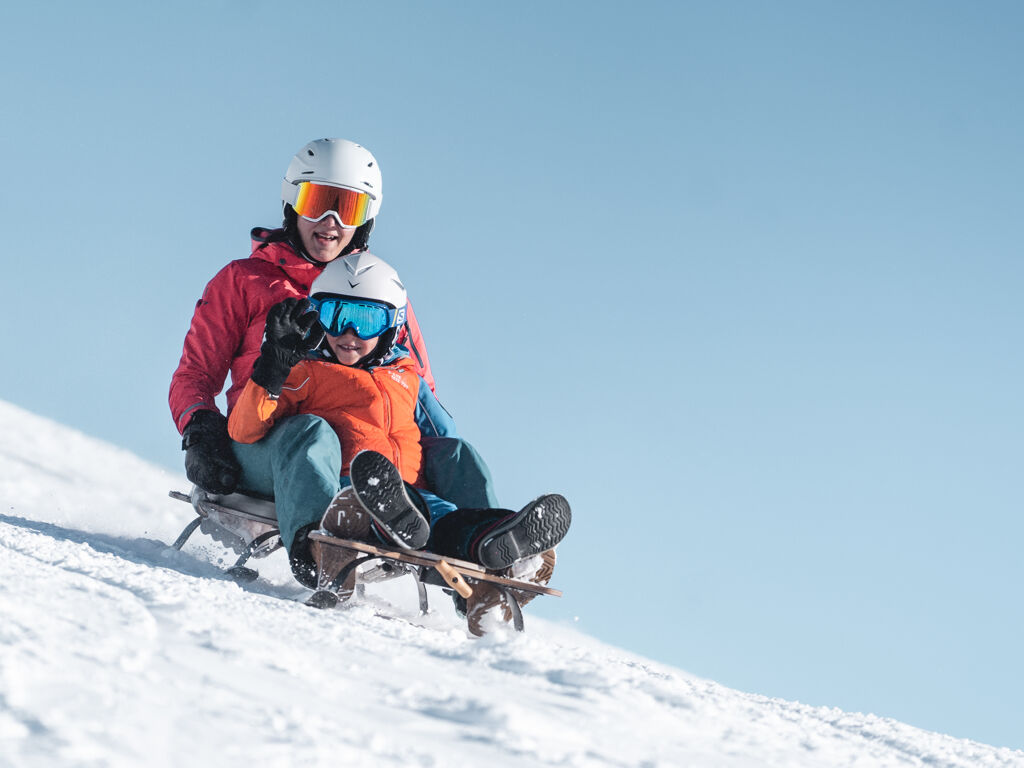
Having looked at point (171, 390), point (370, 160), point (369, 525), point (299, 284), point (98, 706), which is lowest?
point (98, 706)

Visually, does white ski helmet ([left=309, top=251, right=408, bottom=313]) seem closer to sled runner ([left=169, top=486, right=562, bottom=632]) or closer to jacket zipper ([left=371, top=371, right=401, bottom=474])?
jacket zipper ([left=371, top=371, right=401, bottom=474])

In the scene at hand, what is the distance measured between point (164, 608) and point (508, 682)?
31.4 inches

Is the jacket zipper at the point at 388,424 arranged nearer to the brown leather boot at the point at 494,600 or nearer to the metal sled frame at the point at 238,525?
the metal sled frame at the point at 238,525

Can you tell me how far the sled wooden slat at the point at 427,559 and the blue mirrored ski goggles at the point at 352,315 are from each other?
0.96 meters

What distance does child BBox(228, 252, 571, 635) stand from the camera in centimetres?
327

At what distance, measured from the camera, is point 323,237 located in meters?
4.74

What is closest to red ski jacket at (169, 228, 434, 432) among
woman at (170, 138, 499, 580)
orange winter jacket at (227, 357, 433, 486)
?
woman at (170, 138, 499, 580)

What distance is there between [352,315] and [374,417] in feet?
1.35

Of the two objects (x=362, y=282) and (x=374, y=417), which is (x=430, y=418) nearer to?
(x=374, y=417)

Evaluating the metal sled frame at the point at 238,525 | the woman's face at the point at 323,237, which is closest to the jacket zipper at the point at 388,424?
the metal sled frame at the point at 238,525

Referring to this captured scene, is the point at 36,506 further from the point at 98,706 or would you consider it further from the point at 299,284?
the point at 98,706

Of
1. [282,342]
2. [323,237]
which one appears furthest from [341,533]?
[323,237]

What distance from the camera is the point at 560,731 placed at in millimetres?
1717

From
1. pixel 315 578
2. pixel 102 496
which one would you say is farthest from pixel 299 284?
pixel 102 496
